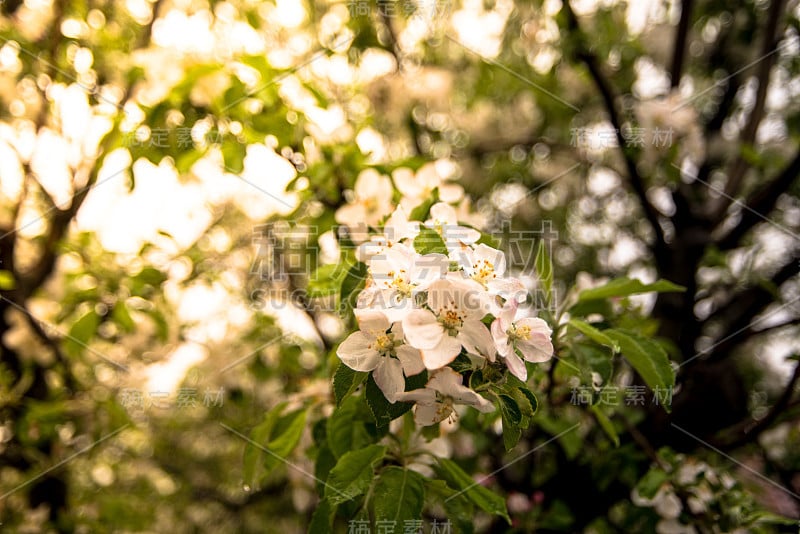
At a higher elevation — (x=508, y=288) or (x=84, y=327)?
(x=508, y=288)

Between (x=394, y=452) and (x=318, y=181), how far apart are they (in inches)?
22.8

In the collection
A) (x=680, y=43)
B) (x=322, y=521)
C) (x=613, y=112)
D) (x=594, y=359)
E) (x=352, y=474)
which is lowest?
(x=322, y=521)

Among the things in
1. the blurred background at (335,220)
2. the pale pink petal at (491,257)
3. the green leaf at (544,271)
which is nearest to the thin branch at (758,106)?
the blurred background at (335,220)

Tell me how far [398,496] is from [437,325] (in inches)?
11.2

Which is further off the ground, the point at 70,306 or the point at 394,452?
the point at 394,452

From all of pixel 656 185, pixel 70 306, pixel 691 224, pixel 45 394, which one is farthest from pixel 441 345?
pixel 656 185

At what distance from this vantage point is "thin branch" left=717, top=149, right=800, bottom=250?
1.55 m

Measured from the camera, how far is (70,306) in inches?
58.5

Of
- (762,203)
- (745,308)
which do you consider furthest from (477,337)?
(762,203)

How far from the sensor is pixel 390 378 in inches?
26.9

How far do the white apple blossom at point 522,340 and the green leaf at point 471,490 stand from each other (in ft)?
0.90

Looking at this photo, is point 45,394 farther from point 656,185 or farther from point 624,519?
point 656,185

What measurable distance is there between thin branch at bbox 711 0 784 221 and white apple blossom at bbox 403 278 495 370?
59.7 inches

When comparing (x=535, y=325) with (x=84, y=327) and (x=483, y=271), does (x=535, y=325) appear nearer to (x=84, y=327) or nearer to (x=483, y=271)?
(x=483, y=271)
